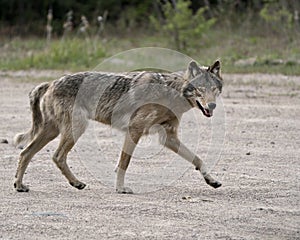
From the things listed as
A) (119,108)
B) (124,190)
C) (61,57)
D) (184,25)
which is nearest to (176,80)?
(119,108)

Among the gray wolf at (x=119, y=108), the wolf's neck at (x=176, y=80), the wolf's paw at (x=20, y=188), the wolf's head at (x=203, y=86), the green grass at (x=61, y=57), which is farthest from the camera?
the green grass at (x=61, y=57)

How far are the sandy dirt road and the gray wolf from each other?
1.08 feet

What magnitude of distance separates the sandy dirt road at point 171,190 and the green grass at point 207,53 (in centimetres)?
516

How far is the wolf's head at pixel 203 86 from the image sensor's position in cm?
793

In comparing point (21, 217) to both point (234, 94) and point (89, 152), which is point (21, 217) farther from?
point (234, 94)

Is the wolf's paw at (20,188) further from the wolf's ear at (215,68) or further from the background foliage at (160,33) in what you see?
the background foliage at (160,33)

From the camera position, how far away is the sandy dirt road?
6520 millimetres

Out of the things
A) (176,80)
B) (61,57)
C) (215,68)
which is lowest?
(61,57)

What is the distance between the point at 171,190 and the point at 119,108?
1.03 metres

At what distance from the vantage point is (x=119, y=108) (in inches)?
336

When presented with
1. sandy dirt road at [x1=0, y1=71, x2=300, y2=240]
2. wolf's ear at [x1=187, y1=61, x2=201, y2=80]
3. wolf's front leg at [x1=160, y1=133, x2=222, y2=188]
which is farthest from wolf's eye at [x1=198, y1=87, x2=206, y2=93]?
sandy dirt road at [x1=0, y1=71, x2=300, y2=240]

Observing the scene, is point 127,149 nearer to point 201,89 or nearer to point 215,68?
point 201,89

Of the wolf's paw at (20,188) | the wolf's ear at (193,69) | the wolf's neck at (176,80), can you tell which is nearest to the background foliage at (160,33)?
the wolf's neck at (176,80)

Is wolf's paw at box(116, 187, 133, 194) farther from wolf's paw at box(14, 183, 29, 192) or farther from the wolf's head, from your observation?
the wolf's head
